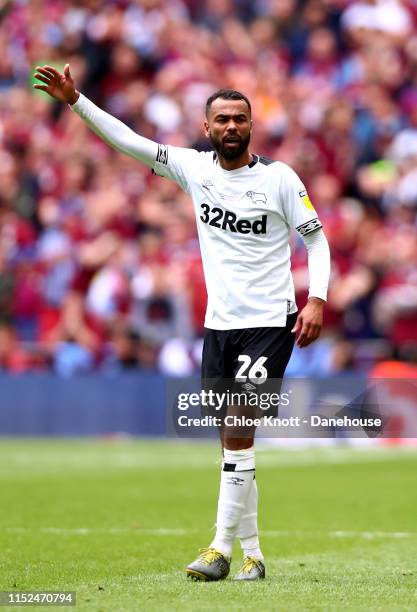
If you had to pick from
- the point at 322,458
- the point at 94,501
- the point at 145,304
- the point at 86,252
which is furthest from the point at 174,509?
the point at 86,252

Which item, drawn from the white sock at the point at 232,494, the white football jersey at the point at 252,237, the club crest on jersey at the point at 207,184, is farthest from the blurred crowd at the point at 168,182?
the white sock at the point at 232,494

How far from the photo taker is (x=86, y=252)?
17688 millimetres

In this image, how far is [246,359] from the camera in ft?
21.2

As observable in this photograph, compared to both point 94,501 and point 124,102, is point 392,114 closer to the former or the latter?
point 124,102

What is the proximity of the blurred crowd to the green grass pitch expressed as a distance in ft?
6.06

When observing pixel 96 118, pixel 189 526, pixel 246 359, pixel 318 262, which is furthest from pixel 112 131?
pixel 189 526

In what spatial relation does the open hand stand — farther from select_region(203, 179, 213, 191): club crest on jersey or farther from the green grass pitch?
the green grass pitch

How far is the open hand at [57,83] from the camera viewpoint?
6594mm

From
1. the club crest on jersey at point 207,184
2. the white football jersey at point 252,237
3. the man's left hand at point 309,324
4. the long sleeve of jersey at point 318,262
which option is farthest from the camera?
the club crest on jersey at point 207,184

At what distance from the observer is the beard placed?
21.3ft

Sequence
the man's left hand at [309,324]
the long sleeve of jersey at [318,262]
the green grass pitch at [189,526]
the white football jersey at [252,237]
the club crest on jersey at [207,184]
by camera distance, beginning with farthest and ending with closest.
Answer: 1. the club crest on jersey at [207,184]
2. the white football jersey at [252,237]
3. the long sleeve of jersey at [318,262]
4. the man's left hand at [309,324]
5. the green grass pitch at [189,526]

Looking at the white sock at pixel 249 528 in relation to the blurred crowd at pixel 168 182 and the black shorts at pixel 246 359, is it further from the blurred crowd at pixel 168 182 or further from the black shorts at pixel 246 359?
the blurred crowd at pixel 168 182

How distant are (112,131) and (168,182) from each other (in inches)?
468

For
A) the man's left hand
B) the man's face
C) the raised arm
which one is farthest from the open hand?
the man's left hand
